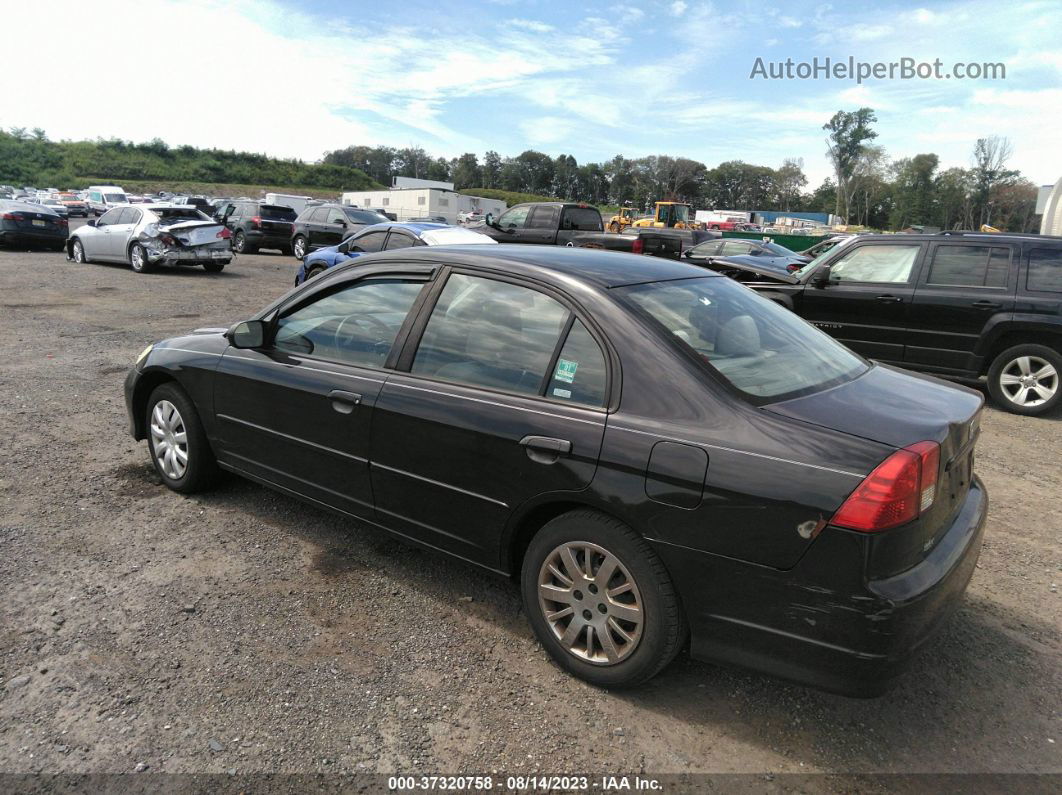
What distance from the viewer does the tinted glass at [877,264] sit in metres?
7.65

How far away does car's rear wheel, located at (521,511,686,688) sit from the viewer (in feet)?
8.09

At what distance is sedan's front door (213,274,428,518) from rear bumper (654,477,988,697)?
162cm

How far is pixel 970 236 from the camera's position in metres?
7.38

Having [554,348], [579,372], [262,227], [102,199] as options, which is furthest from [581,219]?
[102,199]

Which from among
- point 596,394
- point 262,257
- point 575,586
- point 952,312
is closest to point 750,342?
point 596,394

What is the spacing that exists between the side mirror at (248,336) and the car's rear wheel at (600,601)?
6.39 ft

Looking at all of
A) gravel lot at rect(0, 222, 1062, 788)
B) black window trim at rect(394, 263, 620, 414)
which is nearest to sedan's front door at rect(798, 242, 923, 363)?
gravel lot at rect(0, 222, 1062, 788)

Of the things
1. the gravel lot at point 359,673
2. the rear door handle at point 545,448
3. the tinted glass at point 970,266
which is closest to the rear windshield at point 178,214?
the gravel lot at point 359,673

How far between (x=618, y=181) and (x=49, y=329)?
13372cm

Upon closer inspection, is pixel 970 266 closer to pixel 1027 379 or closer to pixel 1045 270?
pixel 1045 270

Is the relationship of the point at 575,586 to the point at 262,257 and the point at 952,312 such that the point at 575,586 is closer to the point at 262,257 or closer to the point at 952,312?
the point at 952,312

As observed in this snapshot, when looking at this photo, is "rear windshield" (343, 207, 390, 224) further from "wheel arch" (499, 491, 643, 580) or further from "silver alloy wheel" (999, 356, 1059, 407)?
"wheel arch" (499, 491, 643, 580)

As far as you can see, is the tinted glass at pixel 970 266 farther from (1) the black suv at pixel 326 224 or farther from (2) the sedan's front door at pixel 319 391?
(1) the black suv at pixel 326 224

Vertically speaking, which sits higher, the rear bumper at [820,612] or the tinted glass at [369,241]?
the tinted glass at [369,241]
